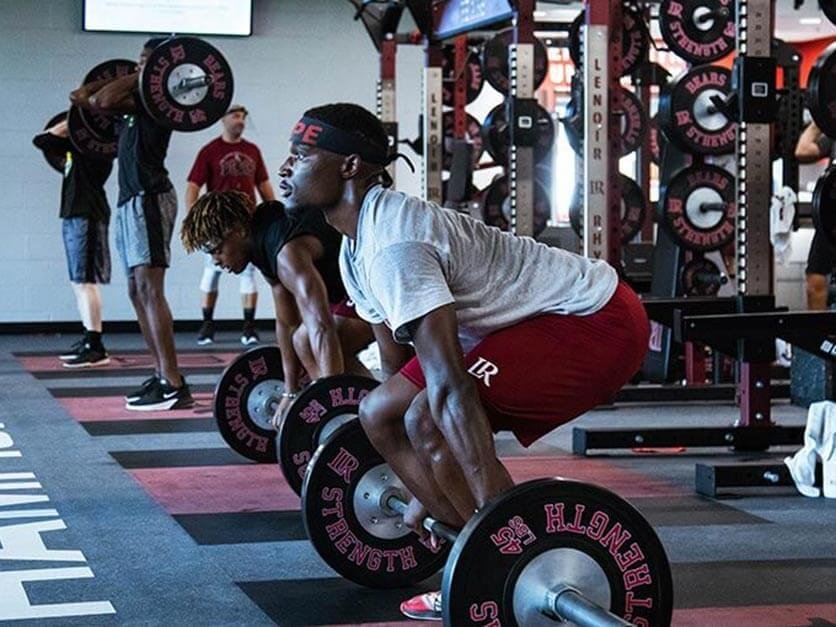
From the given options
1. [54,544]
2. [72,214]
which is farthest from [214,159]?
[54,544]

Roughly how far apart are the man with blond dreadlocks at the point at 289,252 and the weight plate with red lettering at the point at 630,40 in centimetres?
281

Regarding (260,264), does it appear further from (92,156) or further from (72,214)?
(72,214)

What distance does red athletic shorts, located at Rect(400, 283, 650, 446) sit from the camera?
Answer: 7.00 feet

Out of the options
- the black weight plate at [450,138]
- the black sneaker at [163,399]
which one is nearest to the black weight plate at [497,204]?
the black weight plate at [450,138]

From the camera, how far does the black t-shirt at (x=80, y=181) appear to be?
6.52 metres

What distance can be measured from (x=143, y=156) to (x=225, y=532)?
2.16m

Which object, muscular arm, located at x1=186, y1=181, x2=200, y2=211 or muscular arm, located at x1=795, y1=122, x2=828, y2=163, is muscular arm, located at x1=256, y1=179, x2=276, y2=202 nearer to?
muscular arm, located at x1=186, y1=181, x2=200, y2=211

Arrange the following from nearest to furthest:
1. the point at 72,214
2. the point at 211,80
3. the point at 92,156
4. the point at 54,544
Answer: the point at 54,544 < the point at 211,80 < the point at 92,156 < the point at 72,214

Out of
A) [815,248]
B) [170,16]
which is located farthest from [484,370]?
[170,16]

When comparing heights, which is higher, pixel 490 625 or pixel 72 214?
pixel 72 214

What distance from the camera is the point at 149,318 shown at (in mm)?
5043

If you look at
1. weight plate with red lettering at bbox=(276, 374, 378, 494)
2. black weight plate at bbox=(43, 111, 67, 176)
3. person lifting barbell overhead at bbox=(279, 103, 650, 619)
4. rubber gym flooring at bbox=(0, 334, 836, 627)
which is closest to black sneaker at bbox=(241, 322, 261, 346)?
black weight plate at bbox=(43, 111, 67, 176)

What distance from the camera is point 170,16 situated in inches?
346

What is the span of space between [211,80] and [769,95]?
1908 mm
